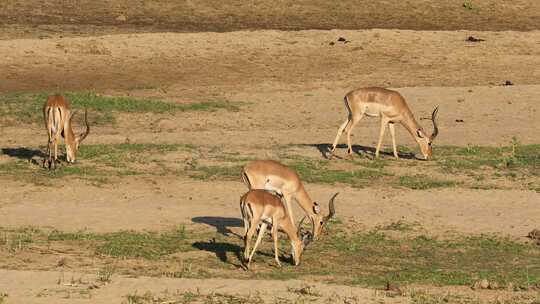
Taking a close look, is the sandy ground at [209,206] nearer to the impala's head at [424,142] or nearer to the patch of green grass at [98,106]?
the impala's head at [424,142]

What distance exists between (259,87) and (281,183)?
452 inches

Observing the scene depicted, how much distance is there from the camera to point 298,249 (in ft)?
48.8

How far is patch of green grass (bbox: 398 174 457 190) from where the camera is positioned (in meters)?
19.7

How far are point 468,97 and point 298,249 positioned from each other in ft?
42.0

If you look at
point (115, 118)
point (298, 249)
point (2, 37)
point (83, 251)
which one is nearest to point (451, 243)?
point (298, 249)

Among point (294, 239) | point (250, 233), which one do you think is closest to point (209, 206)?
point (294, 239)

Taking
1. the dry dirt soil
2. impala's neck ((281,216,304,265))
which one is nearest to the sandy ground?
the dry dirt soil

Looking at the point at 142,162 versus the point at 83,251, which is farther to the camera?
the point at 142,162

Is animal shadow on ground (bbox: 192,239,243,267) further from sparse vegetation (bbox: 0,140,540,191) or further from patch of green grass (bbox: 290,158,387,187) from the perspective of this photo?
patch of green grass (bbox: 290,158,387,187)

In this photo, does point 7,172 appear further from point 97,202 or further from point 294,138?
point 294,138

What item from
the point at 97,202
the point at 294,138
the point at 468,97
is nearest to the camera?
the point at 97,202

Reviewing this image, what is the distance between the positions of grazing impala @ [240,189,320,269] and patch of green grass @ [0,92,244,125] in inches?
385

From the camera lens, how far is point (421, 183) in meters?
19.9

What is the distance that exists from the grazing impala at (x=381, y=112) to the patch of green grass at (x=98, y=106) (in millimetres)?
4373
